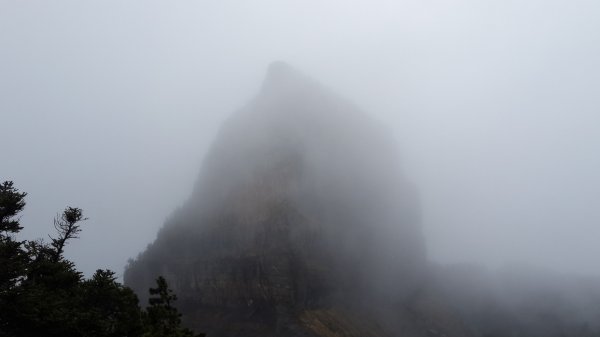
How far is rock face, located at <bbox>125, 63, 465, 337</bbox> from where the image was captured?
377 feet

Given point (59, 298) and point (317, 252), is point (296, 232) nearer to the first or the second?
point (317, 252)

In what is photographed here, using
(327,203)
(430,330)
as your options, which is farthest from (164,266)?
(430,330)

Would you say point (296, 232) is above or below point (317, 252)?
above

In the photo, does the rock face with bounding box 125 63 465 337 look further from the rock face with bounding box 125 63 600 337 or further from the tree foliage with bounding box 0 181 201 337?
the tree foliage with bounding box 0 181 201 337

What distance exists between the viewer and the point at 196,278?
128 meters

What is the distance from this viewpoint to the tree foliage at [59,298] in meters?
29.3

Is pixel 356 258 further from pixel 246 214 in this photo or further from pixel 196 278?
pixel 196 278

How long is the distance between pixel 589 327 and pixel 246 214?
123323 mm

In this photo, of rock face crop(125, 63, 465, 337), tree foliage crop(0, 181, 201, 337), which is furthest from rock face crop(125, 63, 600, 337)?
tree foliage crop(0, 181, 201, 337)

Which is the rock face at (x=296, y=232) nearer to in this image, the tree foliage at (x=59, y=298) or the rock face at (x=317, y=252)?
the rock face at (x=317, y=252)

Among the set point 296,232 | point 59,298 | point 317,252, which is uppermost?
point 296,232

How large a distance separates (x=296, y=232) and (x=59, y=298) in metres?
91.0

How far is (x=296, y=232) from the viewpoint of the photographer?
12206 cm

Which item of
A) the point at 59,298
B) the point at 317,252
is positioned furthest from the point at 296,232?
the point at 59,298
